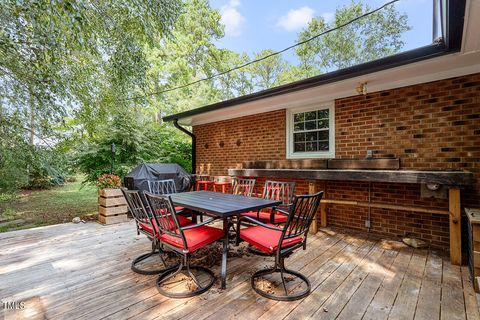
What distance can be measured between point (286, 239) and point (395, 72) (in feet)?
9.58

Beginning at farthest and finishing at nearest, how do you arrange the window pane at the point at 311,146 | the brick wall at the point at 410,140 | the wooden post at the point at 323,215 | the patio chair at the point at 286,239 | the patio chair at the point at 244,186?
1. the window pane at the point at 311,146
2. the wooden post at the point at 323,215
3. the patio chair at the point at 244,186
4. the brick wall at the point at 410,140
5. the patio chair at the point at 286,239

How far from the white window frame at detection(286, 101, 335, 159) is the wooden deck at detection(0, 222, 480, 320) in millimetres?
1701

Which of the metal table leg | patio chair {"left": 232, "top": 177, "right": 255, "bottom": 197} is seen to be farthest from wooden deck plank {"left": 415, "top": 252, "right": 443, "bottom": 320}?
patio chair {"left": 232, "top": 177, "right": 255, "bottom": 197}

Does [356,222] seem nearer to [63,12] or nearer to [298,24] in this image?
[63,12]

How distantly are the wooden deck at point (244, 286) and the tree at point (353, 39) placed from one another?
1433 cm

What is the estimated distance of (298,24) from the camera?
47.6ft

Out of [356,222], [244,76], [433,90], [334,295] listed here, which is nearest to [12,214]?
[334,295]

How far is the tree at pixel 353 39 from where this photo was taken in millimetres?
13531

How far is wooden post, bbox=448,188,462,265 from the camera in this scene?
276cm

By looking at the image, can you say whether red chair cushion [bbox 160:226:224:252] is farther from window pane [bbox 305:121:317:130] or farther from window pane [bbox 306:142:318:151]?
window pane [bbox 305:121:317:130]

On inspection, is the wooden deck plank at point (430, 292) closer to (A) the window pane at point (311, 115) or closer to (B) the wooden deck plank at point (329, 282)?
(B) the wooden deck plank at point (329, 282)

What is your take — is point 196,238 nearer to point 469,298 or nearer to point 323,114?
point 469,298

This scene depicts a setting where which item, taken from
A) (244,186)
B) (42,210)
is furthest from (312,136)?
(42,210)

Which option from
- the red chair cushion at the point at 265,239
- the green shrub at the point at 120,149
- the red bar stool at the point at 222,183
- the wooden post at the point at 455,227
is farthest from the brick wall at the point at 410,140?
the green shrub at the point at 120,149
